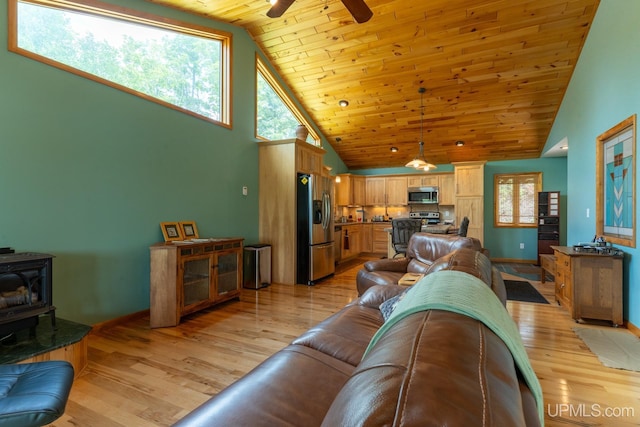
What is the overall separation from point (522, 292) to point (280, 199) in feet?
12.6

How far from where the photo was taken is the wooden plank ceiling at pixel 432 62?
3.90m

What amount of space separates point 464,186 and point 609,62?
370 centimetres

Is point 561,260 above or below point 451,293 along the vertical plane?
below

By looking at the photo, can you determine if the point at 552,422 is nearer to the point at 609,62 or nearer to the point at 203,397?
the point at 203,397

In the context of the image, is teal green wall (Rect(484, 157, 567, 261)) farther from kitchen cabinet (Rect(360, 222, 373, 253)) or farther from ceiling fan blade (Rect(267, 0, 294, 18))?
ceiling fan blade (Rect(267, 0, 294, 18))

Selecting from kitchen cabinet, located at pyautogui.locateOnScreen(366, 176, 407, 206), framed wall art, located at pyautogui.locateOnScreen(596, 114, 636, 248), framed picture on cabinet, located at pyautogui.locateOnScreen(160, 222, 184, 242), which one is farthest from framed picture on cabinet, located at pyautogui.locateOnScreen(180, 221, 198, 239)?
kitchen cabinet, located at pyautogui.locateOnScreen(366, 176, 407, 206)

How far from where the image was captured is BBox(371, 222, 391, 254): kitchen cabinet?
26.4ft

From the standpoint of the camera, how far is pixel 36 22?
2555mm

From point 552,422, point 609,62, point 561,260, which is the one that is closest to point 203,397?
point 552,422

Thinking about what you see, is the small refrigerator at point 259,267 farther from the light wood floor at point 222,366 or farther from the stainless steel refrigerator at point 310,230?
the light wood floor at point 222,366

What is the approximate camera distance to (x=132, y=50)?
129 inches

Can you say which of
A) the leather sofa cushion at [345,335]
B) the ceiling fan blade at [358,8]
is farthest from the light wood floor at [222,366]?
the ceiling fan blade at [358,8]

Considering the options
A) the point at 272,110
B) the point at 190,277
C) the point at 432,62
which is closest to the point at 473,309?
the point at 190,277

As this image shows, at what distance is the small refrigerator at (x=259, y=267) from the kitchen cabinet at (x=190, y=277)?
71cm
